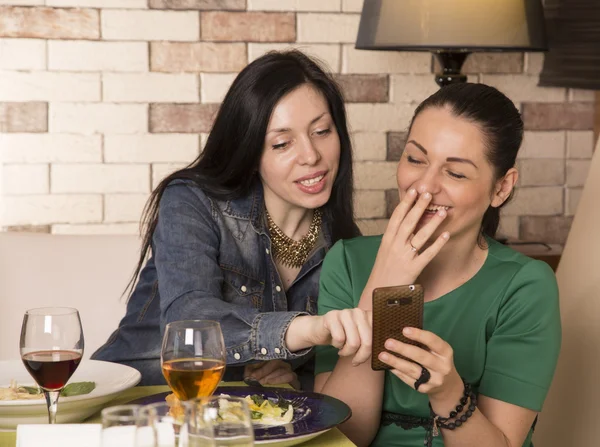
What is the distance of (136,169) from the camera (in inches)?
106

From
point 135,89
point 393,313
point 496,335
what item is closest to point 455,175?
point 496,335

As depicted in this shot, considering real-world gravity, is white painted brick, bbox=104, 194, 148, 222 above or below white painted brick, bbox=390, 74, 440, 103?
below

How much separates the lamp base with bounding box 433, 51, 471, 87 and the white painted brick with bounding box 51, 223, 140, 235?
983 millimetres

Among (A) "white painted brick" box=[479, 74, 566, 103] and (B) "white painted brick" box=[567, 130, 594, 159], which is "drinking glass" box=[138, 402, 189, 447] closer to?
(A) "white painted brick" box=[479, 74, 566, 103]

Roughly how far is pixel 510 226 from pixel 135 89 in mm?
1266

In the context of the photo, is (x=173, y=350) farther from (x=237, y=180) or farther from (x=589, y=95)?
(x=589, y=95)

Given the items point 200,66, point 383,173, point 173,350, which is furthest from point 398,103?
point 173,350

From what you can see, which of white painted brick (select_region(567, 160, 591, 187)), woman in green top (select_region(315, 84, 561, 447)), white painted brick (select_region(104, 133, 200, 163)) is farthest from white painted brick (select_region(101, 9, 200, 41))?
white painted brick (select_region(567, 160, 591, 187))

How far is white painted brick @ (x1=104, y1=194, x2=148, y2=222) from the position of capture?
106 inches

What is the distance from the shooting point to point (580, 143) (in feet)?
9.77

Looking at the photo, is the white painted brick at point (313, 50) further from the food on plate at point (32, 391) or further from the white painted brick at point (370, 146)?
the food on plate at point (32, 391)

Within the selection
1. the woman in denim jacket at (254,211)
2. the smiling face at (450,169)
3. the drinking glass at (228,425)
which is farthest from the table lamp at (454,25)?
the drinking glass at (228,425)

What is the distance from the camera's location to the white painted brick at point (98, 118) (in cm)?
263

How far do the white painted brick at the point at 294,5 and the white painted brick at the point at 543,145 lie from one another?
2.47 feet
